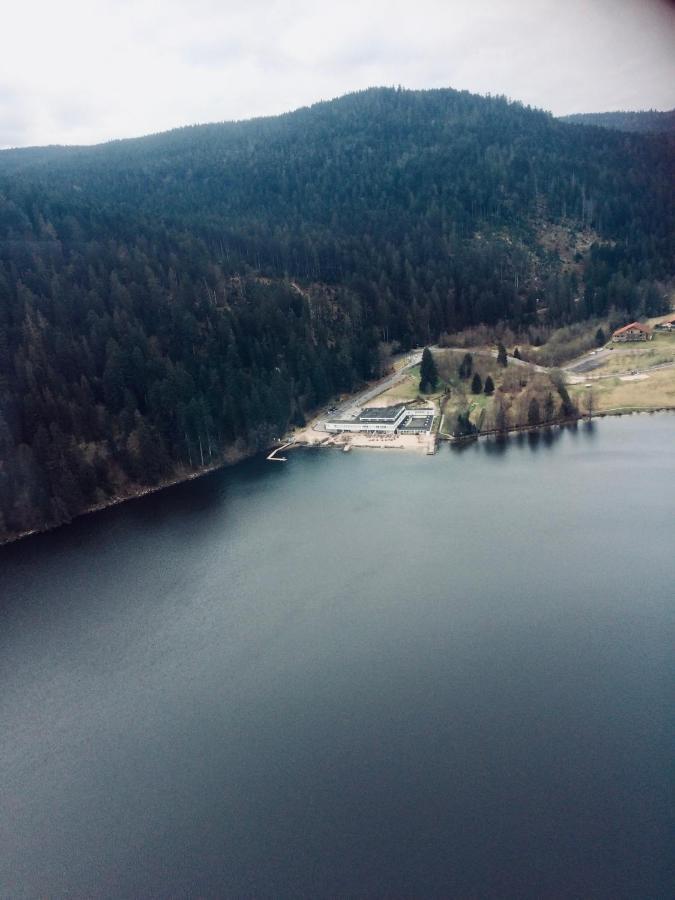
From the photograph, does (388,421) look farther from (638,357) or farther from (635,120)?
(635,120)

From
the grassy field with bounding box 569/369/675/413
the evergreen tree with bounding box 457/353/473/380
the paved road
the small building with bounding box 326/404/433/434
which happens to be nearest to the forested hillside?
the paved road

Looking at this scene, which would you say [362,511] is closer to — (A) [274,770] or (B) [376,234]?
(A) [274,770]

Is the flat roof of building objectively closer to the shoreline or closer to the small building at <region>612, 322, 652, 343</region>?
the shoreline

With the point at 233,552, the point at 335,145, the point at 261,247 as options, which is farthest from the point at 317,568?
the point at 335,145

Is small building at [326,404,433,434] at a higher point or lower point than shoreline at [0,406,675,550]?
higher

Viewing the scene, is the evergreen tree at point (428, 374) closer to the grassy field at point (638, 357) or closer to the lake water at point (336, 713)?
the grassy field at point (638, 357)

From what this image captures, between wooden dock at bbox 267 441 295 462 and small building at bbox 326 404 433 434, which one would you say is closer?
wooden dock at bbox 267 441 295 462
